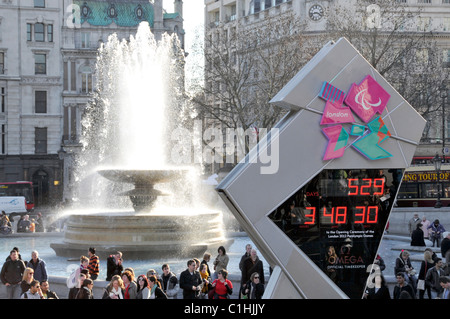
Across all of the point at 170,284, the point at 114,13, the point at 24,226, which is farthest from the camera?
the point at 114,13

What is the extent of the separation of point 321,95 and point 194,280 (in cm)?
390

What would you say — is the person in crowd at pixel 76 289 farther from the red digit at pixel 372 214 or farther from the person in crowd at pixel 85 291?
the red digit at pixel 372 214

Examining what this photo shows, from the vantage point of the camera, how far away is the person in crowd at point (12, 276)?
16266mm

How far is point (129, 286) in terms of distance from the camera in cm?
1357

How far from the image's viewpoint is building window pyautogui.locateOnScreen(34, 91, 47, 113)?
2881 inches

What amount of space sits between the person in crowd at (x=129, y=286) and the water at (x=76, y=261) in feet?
15.5

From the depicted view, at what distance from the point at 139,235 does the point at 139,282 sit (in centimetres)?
845

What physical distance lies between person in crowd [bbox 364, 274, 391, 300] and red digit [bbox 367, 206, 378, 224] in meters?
1.14

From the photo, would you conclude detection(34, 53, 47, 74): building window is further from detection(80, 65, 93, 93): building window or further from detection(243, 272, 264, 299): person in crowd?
detection(243, 272, 264, 299): person in crowd

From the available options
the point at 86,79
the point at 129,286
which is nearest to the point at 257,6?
the point at 86,79

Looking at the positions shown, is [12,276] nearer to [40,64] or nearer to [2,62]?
[2,62]

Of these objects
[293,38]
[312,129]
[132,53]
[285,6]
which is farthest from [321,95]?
[285,6]

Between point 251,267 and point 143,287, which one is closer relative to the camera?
point 143,287
